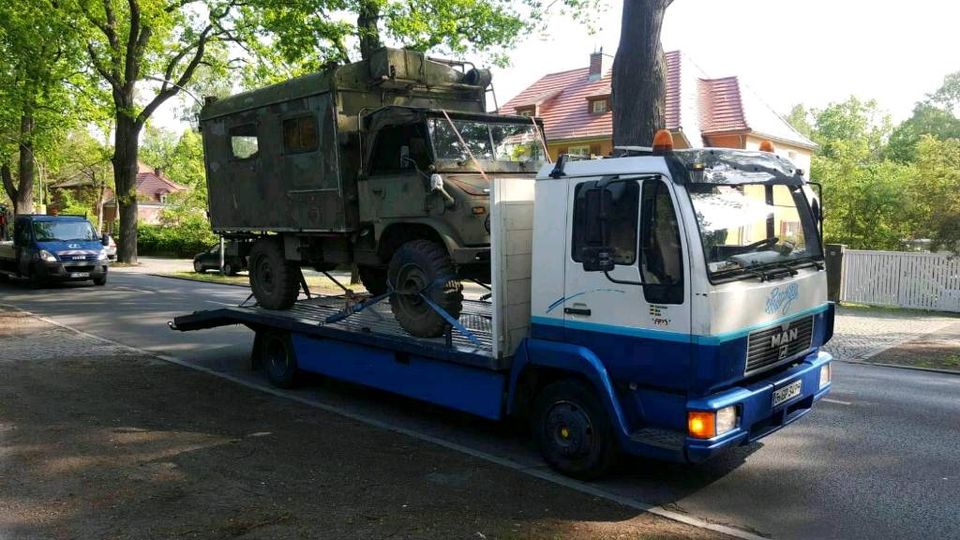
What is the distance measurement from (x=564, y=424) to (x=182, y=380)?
5321 millimetres

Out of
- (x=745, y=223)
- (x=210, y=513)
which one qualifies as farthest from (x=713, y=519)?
(x=210, y=513)

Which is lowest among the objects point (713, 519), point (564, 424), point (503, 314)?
point (713, 519)

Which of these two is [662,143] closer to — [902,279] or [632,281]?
[632,281]

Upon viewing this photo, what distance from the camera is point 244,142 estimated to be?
879cm

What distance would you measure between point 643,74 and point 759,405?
23.3 feet

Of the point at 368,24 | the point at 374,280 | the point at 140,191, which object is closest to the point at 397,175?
the point at 374,280

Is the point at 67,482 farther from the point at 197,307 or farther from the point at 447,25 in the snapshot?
the point at 447,25

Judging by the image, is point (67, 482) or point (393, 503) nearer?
point (393, 503)

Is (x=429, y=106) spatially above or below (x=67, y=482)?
above

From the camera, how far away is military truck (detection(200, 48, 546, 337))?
6520 mm

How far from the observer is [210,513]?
466cm

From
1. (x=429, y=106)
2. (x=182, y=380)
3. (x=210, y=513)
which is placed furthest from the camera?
(x=182, y=380)

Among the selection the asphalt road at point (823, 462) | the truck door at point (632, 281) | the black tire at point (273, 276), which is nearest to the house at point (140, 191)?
the black tire at point (273, 276)

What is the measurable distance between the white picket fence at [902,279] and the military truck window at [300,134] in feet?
46.9
